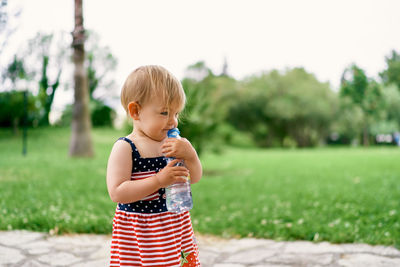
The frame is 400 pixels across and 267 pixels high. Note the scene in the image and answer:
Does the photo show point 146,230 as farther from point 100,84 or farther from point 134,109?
point 100,84

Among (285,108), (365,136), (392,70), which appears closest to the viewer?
(392,70)

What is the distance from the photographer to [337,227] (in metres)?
4.01

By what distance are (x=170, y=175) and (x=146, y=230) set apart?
0.30 m

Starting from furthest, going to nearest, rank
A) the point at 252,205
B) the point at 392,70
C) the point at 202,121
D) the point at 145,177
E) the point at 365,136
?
1. the point at 365,136
2. the point at 202,121
3. the point at 392,70
4. the point at 252,205
5. the point at 145,177

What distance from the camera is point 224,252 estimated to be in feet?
11.5

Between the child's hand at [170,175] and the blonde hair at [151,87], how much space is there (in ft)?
0.92

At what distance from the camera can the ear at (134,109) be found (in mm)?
1807

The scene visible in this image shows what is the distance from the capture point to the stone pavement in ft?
10.2

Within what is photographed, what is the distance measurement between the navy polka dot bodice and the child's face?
0.32 feet

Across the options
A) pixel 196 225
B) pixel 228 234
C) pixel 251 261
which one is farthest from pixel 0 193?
pixel 251 261

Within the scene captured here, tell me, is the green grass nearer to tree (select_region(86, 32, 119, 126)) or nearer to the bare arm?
the bare arm

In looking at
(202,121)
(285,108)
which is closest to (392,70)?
(202,121)

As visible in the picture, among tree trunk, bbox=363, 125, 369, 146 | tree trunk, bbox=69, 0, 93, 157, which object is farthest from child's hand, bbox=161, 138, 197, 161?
tree trunk, bbox=363, 125, 369, 146

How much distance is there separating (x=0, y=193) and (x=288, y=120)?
78.6 feet
